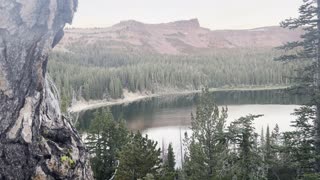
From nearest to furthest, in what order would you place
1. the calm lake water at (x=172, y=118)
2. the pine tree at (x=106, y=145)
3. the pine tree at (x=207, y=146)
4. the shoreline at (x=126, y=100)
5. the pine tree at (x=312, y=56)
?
1. the pine tree at (x=312, y=56)
2. the pine tree at (x=207, y=146)
3. the pine tree at (x=106, y=145)
4. the calm lake water at (x=172, y=118)
5. the shoreline at (x=126, y=100)

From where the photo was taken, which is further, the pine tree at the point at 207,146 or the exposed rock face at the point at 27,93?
the pine tree at the point at 207,146

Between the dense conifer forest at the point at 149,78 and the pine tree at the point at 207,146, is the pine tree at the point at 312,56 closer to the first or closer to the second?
the pine tree at the point at 207,146

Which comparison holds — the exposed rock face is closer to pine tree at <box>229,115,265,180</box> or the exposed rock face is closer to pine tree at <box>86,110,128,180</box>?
pine tree at <box>229,115,265,180</box>

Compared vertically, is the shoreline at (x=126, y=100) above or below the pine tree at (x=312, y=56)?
below

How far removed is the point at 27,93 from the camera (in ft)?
33.9

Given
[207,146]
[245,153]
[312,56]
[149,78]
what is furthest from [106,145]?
[149,78]

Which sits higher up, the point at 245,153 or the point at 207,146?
the point at 245,153

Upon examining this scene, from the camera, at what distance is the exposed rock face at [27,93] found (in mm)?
9961

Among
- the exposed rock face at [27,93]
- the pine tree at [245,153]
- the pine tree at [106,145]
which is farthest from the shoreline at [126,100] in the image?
the exposed rock face at [27,93]

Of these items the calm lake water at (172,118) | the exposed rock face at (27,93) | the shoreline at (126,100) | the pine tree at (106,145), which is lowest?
the calm lake water at (172,118)

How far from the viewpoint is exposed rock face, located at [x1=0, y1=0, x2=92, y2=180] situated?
996 cm

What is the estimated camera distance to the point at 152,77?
173 meters

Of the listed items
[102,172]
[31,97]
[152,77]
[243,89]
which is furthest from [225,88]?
[31,97]

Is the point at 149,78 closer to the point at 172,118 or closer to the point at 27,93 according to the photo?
the point at 172,118
